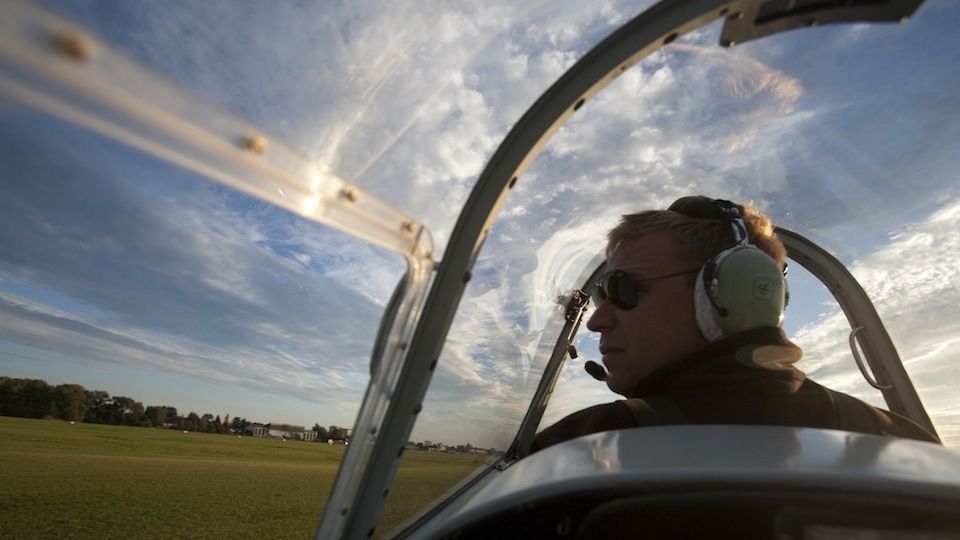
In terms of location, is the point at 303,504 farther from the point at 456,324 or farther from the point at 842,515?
the point at 842,515

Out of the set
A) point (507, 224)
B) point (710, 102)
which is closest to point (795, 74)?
point (710, 102)

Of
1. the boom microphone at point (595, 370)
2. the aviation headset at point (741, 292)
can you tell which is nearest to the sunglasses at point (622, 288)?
the aviation headset at point (741, 292)

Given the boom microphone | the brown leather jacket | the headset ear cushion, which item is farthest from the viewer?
the boom microphone

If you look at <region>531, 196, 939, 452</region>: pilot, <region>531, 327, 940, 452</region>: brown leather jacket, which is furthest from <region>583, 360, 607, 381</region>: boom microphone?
<region>531, 327, 940, 452</region>: brown leather jacket

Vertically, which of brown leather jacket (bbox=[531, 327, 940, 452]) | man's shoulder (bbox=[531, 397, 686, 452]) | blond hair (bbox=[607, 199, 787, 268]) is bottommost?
man's shoulder (bbox=[531, 397, 686, 452])

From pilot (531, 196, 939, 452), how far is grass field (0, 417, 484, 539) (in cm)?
53

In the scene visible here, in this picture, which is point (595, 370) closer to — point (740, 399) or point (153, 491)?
point (740, 399)

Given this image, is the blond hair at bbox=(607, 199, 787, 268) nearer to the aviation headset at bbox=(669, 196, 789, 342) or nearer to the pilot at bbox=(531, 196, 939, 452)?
the pilot at bbox=(531, 196, 939, 452)

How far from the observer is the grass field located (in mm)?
1809

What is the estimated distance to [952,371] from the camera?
7.09 feet

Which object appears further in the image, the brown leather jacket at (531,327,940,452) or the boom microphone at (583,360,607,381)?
the boom microphone at (583,360,607,381)

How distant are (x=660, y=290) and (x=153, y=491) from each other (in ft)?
28.6

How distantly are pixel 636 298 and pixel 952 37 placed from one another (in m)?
1.14

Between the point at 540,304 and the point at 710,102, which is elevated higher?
the point at 710,102
